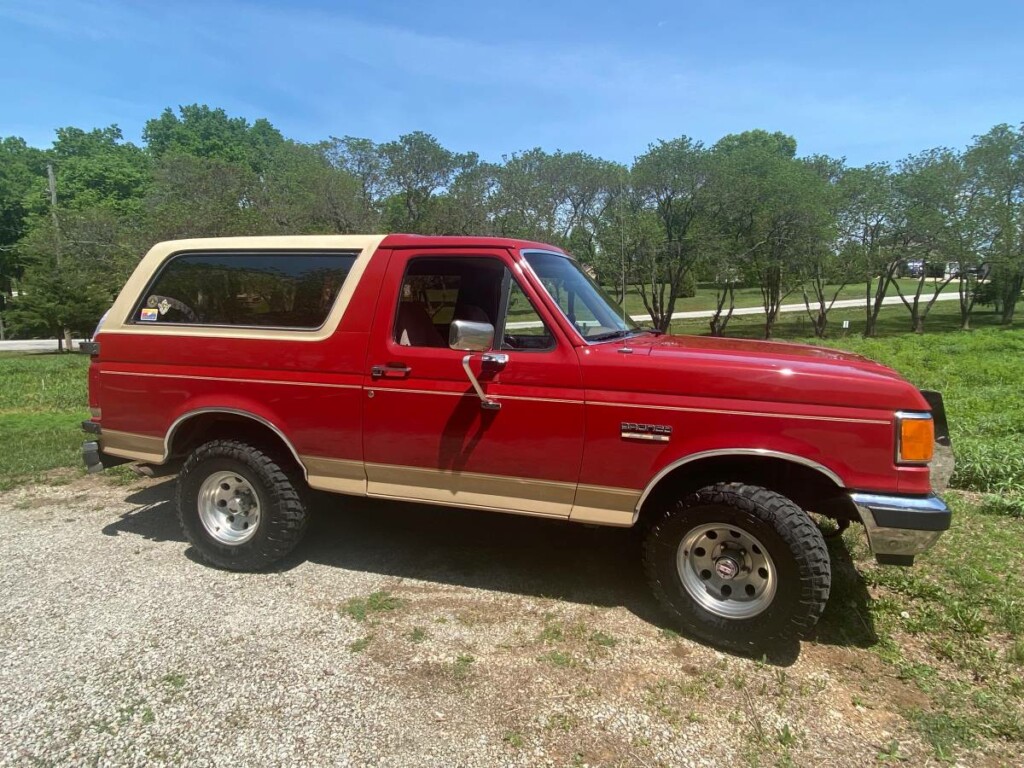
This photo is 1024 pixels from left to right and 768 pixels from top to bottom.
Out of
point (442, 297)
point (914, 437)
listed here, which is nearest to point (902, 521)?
point (914, 437)

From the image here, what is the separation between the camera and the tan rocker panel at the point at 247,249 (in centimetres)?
378

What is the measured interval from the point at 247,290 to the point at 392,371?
4.09ft

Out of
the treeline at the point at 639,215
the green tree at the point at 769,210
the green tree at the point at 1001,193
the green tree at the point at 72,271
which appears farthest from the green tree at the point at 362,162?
the green tree at the point at 1001,193

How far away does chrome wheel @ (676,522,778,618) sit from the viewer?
127 inches

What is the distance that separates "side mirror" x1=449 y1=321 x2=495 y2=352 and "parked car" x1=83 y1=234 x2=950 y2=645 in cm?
1

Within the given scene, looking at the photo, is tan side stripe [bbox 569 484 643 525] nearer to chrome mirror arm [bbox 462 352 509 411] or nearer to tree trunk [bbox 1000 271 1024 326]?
chrome mirror arm [bbox 462 352 509 411]

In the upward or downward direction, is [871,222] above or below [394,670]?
above

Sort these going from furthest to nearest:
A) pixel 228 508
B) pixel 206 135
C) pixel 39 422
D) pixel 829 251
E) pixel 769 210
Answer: pixel 206 135 → pixel 829 251 → pixel 769 210 → pixel 39 422 → pixel 228 508

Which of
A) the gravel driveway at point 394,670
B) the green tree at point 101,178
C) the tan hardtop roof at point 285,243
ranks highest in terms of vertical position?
the green tree at point 101,178

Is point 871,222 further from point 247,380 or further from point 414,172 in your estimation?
point 247,380

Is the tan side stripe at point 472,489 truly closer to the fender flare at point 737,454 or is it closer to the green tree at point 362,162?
the fender flare at point 737,454

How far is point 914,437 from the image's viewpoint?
2.92 m

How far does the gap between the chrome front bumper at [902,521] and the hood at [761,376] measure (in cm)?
45

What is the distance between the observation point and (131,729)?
264cm
